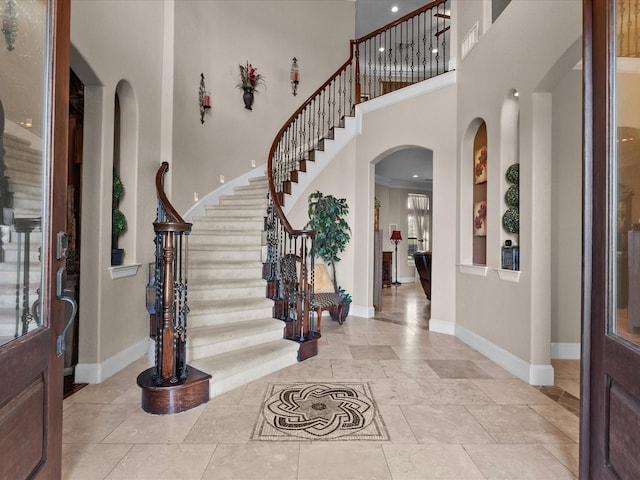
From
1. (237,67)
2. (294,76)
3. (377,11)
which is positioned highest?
(377,11)

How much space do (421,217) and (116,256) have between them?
31.2 ft

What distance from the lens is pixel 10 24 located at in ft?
3.88

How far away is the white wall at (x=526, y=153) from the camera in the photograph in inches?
115

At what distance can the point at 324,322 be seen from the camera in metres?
5.43

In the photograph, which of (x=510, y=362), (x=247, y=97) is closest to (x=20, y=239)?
(x=510, y=362)

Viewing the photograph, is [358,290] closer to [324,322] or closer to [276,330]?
[324,322]

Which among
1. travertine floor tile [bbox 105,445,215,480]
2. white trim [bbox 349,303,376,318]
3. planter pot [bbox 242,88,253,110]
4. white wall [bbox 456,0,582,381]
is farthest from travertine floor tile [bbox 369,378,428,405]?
planter pot [bbox 242,88,253,110]

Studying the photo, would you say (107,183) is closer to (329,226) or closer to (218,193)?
(218,193)

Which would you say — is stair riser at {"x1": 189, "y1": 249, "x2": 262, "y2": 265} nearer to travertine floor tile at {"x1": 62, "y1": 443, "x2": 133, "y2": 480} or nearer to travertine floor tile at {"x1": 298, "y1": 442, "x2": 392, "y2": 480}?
travertine floor tile at {"x1": 62, "y1": 443, "x2": 133, "y2": 480}

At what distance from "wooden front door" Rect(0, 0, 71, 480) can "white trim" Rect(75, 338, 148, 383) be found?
6.25 ft

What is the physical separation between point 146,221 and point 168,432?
7.70 ft

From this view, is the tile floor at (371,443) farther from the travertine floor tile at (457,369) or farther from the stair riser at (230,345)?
the stair riser at (230,345)

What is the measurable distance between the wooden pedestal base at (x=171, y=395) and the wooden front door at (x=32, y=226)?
113cm

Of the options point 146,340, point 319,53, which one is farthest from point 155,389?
point 319,53
